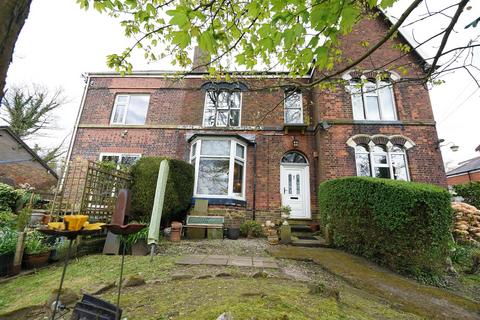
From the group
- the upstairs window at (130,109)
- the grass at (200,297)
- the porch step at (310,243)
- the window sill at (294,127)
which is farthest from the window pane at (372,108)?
the upstairs window at (130,109)

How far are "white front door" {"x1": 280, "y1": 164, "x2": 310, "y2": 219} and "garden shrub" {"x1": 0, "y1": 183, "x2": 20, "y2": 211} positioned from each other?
10.1m

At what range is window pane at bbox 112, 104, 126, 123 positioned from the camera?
1055cm

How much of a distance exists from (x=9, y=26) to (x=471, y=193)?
567 inches

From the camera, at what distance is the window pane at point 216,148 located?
29.9 feet

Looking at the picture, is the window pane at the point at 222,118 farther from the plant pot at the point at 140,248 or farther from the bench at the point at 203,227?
the plant pot at the point at 140,248

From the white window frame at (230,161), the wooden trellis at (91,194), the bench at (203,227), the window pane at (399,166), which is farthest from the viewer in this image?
the white window frame at (230,161)

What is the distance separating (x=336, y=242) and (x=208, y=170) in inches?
207

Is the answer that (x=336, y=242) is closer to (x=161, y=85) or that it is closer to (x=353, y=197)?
(x=353, y=197)

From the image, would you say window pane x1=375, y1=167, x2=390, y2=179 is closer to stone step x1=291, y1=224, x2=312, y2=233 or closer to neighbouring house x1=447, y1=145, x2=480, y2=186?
stone step x1=291, y1=224, x2=312, y2=233

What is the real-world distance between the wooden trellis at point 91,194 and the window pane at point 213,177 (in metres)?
3.19

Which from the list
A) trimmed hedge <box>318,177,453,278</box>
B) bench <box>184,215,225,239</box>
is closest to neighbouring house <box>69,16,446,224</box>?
bench <box>184,215,225,239</box>

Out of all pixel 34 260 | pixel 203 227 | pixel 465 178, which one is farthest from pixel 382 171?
pixel 465 178

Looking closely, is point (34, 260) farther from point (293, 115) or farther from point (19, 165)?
point (19, 165)

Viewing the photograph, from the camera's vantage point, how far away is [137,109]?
1070 cm
